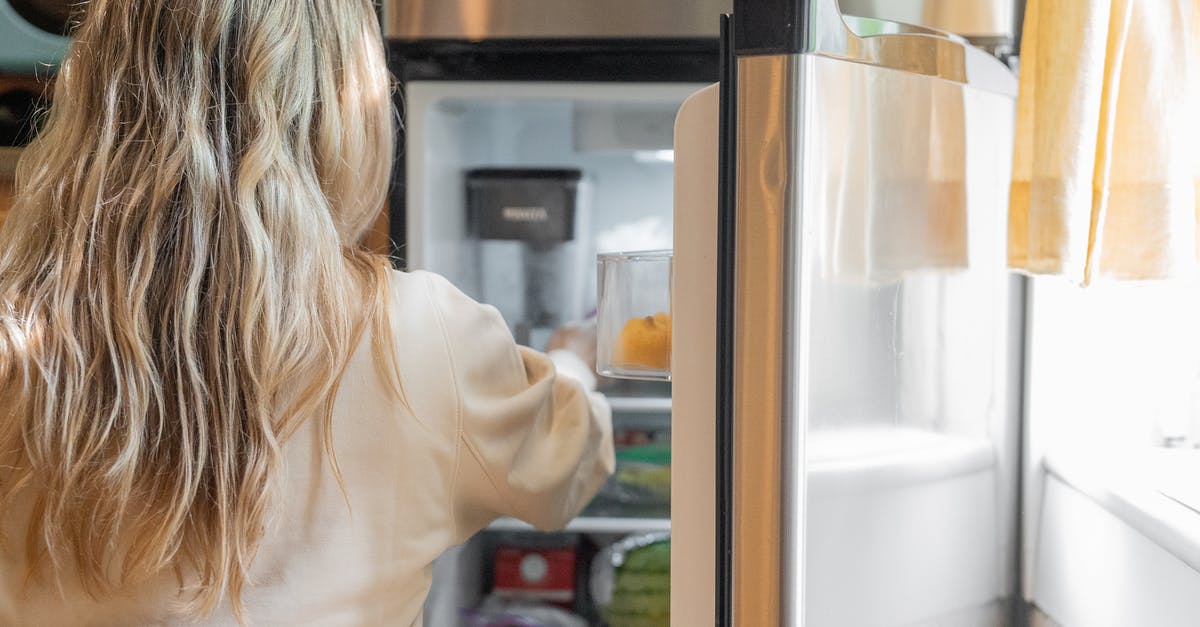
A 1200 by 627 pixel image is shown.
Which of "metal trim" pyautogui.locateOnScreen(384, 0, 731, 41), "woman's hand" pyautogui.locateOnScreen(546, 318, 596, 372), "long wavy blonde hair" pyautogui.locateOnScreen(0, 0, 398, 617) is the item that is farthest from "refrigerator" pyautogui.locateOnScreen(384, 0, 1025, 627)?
"woman's hand" pyautogui.locateOnScreen(546, 318, 596, 372)

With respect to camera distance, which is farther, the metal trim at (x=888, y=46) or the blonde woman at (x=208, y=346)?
the blonde woman at (x=208, y=346)

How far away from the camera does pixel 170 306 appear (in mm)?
817

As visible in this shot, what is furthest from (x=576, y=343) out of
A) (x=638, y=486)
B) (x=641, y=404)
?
(x=638, y=486)

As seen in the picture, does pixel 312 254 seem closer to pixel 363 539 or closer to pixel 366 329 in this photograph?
pixel 366 329

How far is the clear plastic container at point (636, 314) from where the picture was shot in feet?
2.59

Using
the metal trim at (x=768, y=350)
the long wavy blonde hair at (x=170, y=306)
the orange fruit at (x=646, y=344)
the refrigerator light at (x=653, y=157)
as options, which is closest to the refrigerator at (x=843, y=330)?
the metal trim at (x=768, y=350)

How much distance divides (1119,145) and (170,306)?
79 cm

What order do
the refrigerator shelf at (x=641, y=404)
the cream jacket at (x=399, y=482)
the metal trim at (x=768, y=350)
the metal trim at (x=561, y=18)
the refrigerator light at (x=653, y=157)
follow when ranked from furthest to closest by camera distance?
the refrigerator light at (x=653, y=157)
the refrigerator shelf at (x=641, y=404)
the metal trim at (x=561, y=18)
the cream jacket at (x=399, y=482)
the metal trim at (x=768, y=350)

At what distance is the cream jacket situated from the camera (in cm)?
88

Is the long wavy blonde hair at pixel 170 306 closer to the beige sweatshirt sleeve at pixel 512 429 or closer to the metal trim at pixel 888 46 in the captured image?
the beige sweatshirt sleeve at pixel 512 429

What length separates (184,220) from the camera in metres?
0.83

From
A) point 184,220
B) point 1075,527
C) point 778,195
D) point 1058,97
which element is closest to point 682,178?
point 778,195

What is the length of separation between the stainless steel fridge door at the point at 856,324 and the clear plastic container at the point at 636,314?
0.21 meters

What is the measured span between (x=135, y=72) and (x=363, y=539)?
48 centimetres
